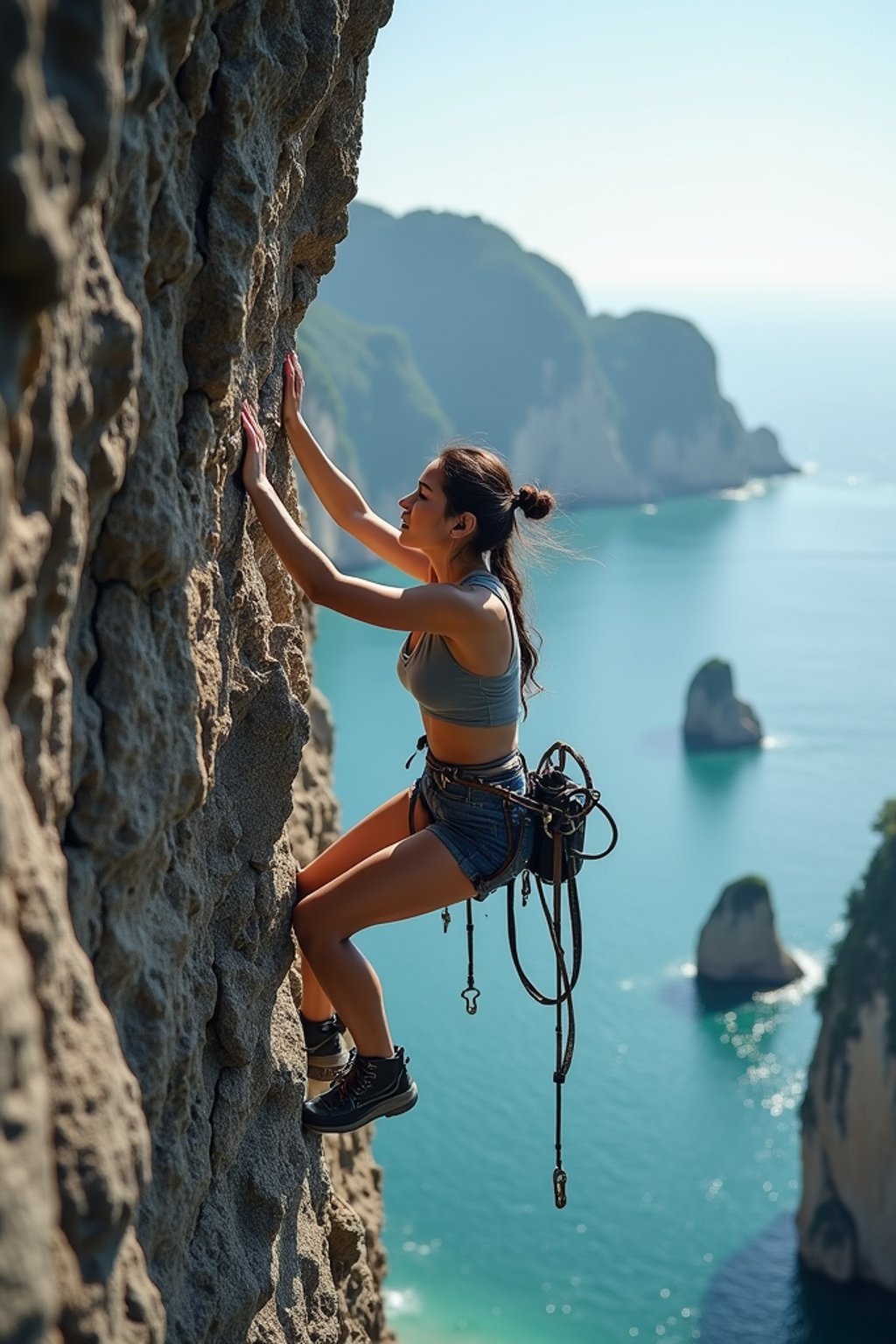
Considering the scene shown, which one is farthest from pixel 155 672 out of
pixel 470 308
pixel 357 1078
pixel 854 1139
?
pixel 470 308

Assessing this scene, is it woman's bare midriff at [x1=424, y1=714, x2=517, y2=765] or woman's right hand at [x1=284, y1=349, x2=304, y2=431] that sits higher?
woman's right hand at [x1=284, y1=349, x2=304, y2=431]

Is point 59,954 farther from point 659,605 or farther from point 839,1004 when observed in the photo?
point 659,605

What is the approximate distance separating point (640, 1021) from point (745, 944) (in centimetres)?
287

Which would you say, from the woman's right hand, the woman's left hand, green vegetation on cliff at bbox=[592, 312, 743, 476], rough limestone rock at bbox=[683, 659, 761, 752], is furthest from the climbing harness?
green vegetation on cliff at bbox=[592, 312, 743, 476]

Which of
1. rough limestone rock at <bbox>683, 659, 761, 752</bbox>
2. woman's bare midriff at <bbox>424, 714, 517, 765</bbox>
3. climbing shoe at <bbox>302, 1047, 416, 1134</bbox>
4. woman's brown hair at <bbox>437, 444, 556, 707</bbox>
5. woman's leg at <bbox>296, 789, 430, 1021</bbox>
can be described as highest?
rough limestone rock at <bbox>683, 659, 761, 752</bbox>

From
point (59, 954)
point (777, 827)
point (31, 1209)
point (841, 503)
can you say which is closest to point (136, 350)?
point (59, 954)

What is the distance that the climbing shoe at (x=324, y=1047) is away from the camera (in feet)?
16.8

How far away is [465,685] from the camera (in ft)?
15.0

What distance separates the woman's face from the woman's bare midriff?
55cm

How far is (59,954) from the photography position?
249 centimetres

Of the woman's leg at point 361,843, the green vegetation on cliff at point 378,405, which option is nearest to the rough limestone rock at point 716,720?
the green vegetation on cliff at point 378,405

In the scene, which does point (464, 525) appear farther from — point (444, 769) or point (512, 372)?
point (512, 372)

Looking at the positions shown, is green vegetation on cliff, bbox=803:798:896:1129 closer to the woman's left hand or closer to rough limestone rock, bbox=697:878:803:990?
rough limestone rock, bbox=697:878:803:990

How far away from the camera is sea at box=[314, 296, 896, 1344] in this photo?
19.8 meters
